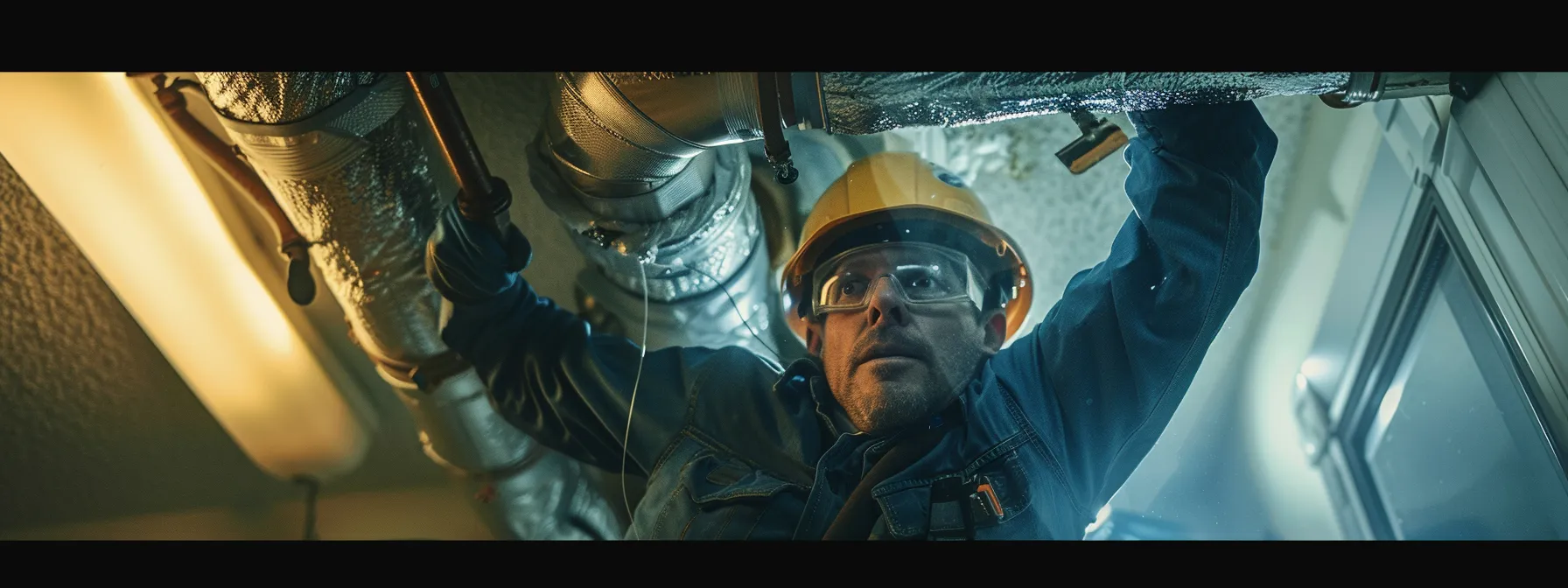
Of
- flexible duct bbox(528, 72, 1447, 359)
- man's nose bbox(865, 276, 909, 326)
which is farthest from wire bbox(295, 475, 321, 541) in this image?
man's nose bbox(865, 276, 909, 326)

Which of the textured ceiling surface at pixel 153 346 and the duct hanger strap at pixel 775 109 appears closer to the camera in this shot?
the duct hanger strap at pixel 775 109

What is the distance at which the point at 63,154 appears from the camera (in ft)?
3.39

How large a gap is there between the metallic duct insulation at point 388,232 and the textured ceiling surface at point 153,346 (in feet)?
0.14

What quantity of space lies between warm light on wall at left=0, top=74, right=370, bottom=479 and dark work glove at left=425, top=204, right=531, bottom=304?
190mm

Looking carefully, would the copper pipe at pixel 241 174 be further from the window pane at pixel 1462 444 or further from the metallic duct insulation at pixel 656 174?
the window pane at pixel 1462 444

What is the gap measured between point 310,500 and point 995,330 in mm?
751

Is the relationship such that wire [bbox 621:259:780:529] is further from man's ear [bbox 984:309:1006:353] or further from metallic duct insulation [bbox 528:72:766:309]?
man's ear [bbox 984:309:1006:353]

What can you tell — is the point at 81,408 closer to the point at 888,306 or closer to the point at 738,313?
the point at 738,313

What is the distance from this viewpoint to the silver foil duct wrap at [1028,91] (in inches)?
35.6

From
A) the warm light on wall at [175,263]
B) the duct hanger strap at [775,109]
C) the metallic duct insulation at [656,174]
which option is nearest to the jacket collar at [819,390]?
the metallic duct insulation at [656,174]

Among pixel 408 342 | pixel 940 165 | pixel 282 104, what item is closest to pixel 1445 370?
pixel 940 165
